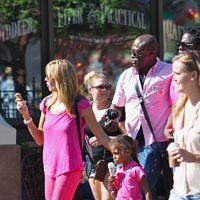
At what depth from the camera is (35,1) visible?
33.8 ft

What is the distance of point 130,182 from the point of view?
7.13m

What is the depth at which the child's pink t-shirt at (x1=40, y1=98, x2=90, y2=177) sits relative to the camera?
21.2 ft

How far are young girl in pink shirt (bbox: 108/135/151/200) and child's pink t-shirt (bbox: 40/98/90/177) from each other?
1.93 feet

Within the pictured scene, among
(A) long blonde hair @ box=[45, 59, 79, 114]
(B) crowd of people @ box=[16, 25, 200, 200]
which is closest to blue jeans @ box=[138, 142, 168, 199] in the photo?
(B) crowd of people @ box=[16, 25, 200, 200]

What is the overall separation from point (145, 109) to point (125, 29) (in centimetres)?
337

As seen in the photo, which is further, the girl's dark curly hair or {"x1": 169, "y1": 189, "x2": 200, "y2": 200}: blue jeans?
the girl's dark curly hair

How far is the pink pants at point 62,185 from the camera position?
6391 millimetres

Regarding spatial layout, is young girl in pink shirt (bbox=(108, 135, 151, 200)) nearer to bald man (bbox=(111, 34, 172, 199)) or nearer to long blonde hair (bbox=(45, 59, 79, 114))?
bald man (bbox=(111, 34, 172, 199))

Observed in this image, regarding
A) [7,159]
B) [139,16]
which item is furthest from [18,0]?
[7,159]

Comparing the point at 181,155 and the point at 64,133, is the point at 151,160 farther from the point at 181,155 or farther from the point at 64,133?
the point at 181,155

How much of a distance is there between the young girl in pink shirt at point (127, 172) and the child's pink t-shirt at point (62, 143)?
59 cm

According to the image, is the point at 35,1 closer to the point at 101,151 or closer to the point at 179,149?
the point at 101,151

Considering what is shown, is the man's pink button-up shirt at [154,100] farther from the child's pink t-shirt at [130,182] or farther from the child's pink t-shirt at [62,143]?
the child's pink t-shirt at [62,143]

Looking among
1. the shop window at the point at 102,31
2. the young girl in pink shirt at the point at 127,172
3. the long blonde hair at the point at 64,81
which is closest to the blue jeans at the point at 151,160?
the young girl in pink shirt at the point at 127,172
